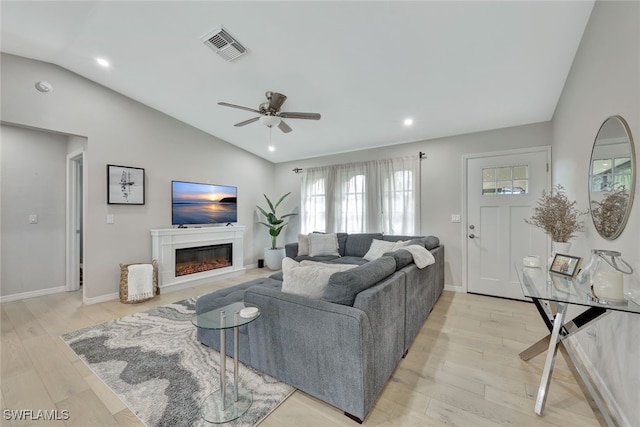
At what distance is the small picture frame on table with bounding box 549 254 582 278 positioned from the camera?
65.6 inches

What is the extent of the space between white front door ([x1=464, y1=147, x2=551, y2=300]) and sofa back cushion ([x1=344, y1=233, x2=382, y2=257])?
1464 mm

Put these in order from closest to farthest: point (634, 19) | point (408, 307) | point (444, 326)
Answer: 1. point (634, 19)
2. point (408, 307)
3. point (444, 326)

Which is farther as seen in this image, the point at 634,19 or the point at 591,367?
the point at 591,367

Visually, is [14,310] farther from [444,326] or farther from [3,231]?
[444,326]

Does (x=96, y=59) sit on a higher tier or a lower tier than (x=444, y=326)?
higher

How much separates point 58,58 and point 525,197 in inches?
241

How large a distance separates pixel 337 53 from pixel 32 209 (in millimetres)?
4720

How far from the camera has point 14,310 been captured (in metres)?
3.09

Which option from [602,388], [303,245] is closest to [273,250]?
[303,245]

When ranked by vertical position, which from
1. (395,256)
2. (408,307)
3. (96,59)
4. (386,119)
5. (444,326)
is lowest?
(444,326)

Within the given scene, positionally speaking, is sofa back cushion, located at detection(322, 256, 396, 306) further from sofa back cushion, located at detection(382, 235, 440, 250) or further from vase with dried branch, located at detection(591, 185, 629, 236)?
sofa back cushion, located at detection(382, 235, 440, 250)

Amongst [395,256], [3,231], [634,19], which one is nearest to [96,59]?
[3,231]

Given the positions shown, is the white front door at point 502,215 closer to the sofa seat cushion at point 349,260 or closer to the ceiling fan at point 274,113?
the sofa seat cushion at point 349,260

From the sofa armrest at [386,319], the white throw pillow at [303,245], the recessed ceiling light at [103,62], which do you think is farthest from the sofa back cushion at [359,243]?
the recessed ceiling light at [103,62]
